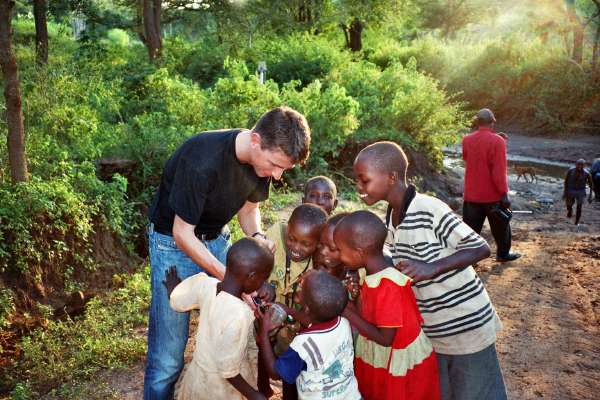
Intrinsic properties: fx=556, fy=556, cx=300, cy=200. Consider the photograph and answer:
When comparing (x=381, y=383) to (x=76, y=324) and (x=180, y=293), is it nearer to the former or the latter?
(x=180, y=293)

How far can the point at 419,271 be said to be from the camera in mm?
2436

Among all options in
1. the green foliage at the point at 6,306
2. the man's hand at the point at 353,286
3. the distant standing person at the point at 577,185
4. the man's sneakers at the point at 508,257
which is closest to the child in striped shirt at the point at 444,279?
the man's hand at the point at 353,286

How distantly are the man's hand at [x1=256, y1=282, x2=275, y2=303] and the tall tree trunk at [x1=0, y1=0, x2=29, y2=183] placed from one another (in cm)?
389

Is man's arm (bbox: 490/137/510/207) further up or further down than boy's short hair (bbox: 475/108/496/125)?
further down

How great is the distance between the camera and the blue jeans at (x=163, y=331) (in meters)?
2.89

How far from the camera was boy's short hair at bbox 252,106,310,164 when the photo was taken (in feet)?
8.75

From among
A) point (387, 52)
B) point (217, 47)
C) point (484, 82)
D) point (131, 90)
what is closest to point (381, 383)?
point (131, 90)

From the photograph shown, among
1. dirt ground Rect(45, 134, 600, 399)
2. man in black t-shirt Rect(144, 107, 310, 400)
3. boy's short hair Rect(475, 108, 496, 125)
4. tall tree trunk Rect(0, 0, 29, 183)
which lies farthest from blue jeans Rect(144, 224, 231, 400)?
boy's short hair Rect(475, 108, 496, 125)

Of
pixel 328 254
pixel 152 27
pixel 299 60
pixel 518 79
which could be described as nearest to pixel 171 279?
pixel 328 254

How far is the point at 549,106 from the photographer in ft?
71.4

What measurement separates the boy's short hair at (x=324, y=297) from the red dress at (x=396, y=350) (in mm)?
157

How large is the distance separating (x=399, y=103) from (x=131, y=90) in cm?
550

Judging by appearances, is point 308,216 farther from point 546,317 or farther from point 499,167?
point 499,167

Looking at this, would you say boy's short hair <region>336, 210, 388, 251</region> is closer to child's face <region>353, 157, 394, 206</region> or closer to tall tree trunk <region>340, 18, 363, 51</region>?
child's face <region>353, 157, 394, 206</region>
